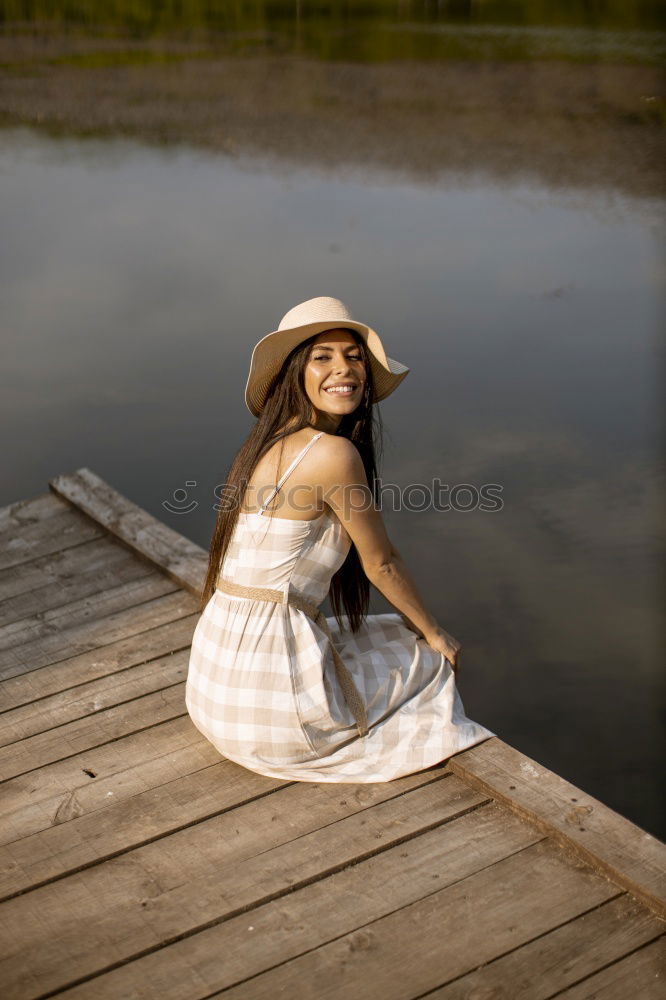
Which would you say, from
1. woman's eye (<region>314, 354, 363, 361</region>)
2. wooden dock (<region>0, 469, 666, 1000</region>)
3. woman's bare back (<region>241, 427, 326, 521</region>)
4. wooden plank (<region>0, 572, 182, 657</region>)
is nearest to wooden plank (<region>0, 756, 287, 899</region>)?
wooden dock (<region>0, 469, 666, 1000</region>)

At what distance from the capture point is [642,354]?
624 cm

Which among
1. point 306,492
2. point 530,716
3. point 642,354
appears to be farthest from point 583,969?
point 642,354

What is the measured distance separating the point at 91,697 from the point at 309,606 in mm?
685

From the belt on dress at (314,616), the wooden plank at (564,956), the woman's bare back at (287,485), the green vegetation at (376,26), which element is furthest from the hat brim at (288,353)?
the green vegetation at (376,26)

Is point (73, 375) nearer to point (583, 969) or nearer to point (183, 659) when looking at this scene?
point (183, 659)

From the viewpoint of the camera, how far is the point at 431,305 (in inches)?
274

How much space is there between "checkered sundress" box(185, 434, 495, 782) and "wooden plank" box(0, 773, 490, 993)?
0.25 ft

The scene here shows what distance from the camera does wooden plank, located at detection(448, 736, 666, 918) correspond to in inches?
87.7

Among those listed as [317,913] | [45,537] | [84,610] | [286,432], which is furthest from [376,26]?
[317,913]

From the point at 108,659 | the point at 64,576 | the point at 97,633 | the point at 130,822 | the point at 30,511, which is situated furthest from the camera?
the point at 30,511

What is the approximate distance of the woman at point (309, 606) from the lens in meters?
2.53

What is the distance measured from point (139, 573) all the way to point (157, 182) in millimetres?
7048

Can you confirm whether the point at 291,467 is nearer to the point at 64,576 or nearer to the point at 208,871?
the point at 208,871

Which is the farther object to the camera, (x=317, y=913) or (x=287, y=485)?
(x=287, y=485)
